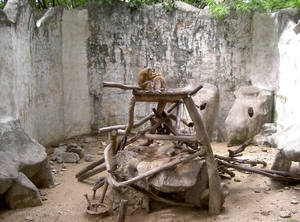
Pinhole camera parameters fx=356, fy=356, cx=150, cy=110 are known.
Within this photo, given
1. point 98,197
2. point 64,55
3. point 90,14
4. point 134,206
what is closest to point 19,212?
point 98,197

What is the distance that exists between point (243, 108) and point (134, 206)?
444cm

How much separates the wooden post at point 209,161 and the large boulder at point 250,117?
3862mm

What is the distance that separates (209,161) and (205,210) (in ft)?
2.16

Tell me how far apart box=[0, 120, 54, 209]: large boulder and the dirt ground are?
0.47 feet

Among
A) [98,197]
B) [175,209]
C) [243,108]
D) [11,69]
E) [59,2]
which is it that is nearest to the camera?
[175,209]

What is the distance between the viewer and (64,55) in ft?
27.2

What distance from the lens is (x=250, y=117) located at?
8031 millimetres

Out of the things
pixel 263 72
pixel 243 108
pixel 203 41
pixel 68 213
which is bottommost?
pixel 68 213

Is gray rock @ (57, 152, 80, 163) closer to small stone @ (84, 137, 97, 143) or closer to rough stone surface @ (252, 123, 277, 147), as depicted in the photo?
small stone @ (84, 137, 97, 143)

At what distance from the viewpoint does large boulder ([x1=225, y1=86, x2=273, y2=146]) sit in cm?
798

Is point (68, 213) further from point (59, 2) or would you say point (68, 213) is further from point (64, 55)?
point (59, 2)

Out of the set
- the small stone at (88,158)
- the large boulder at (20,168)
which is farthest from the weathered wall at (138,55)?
the large boulder at (20,168)

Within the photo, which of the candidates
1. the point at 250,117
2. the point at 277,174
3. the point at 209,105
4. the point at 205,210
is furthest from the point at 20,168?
the point at 250,117

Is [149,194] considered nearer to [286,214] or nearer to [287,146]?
[286,214]
